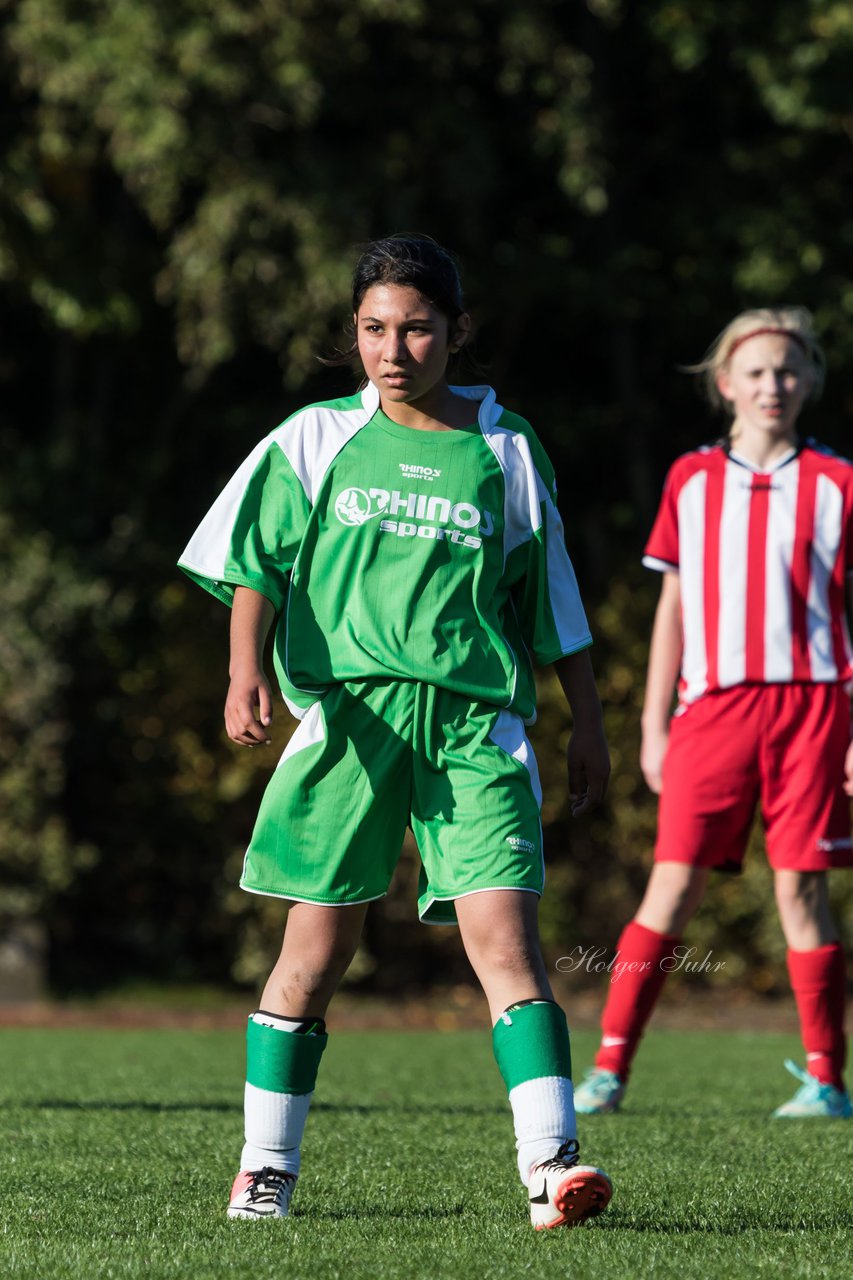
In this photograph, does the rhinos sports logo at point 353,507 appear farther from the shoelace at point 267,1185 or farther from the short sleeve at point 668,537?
the short sleeve at point 668,537

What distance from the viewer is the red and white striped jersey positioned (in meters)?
5.10

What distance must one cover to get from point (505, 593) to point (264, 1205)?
4.10 ft

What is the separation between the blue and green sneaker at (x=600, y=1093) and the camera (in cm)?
502

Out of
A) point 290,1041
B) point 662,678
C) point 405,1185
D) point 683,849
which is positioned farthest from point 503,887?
point 662,678

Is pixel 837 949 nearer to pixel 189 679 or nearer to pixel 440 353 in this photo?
pixel 440 353

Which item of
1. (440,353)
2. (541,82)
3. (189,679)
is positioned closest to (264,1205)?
(440,353)

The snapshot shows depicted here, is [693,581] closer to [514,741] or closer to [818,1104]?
[818,1104]

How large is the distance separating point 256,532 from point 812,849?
7.61ft

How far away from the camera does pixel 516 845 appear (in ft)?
10.5

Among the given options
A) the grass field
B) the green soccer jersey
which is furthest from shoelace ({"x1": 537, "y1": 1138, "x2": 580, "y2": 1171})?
the green soccer jersey

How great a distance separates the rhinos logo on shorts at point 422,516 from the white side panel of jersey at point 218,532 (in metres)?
0.23

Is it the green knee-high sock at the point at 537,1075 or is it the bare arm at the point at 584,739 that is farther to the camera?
the bare arm at the point at 584,739

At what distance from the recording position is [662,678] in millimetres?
5473

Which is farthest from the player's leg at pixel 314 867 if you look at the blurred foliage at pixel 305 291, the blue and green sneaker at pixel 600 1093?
the blurred foliage at pixel 305 291
